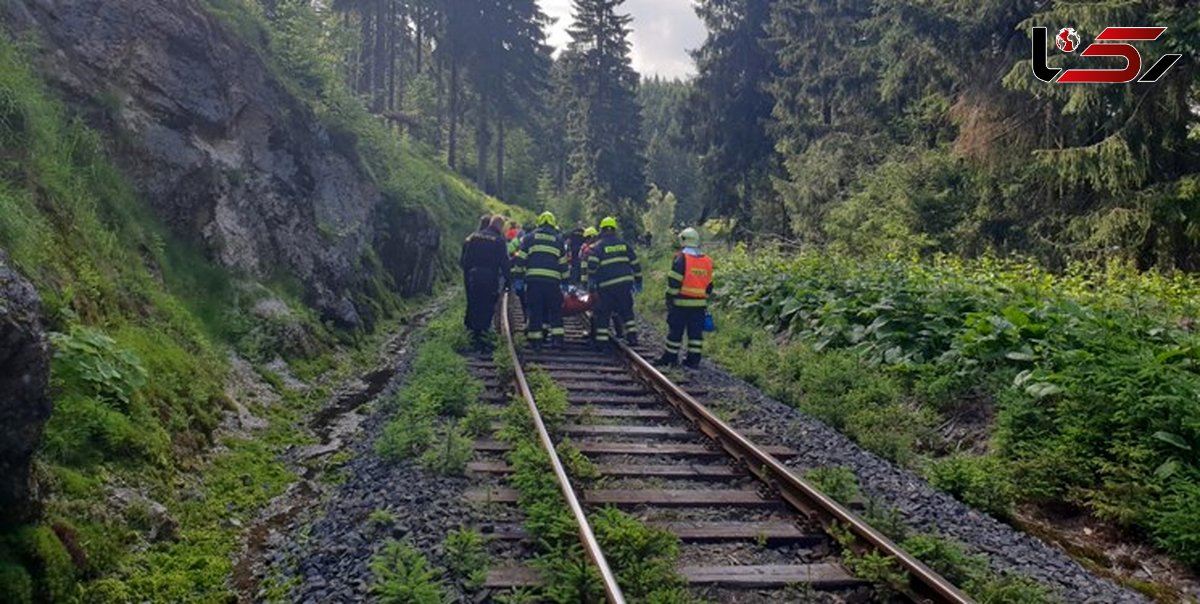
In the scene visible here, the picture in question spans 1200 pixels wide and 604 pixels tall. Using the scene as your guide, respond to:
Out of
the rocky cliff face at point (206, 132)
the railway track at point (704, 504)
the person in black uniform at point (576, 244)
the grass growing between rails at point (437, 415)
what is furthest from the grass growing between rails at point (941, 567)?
the person in black uniform at point (576, 244)

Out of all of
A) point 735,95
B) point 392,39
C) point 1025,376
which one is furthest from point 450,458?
point 392,39

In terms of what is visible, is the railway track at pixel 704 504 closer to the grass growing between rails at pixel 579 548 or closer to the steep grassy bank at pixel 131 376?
the grass growing between rails at pixel 579 548

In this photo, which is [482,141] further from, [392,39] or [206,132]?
[206,132]

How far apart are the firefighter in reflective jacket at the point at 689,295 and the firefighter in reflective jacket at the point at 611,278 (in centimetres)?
96

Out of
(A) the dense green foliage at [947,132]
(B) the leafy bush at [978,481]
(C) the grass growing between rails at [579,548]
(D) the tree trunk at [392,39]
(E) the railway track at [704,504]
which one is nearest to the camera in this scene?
(C) the grass growing between rails at [579,548]

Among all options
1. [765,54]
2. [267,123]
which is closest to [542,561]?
[267,123]

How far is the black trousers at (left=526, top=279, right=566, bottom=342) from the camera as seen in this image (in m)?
12.5

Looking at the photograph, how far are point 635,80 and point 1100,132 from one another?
35150mm

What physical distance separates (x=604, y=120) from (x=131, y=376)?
116ft

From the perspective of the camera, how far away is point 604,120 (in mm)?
40156

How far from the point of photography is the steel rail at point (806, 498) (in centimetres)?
454

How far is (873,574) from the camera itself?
15.4 feet

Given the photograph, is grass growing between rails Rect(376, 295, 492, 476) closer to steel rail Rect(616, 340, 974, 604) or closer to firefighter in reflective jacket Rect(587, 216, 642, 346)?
steel rail Rect(616, 340, 974, 604)

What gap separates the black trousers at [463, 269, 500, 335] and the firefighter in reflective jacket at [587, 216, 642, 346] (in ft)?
5.17
